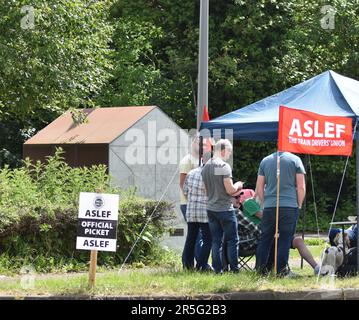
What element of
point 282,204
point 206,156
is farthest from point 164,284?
point 206,156

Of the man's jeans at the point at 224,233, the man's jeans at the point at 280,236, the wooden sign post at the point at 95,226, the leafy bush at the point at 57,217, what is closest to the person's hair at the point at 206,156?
the man's jeans at the point at 224,233

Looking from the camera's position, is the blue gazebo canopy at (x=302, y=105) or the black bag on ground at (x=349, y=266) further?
the blue gazebo canopy at (x=302, y=105)

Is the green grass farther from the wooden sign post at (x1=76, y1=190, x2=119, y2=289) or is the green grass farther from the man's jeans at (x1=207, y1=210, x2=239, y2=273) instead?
the wooden sign post at (x1=76, y1=190, x2=119, y2=289)

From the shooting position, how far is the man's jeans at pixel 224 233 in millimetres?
11922

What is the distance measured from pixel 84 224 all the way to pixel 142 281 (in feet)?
4.14

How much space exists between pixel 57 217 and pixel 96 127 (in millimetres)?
4068

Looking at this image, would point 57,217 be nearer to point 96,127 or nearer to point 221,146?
point 221,146

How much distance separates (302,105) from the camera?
1273 centimetres

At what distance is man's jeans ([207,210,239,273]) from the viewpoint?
11.9 m

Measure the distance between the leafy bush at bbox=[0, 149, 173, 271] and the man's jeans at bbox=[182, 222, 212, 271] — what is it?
1.59m

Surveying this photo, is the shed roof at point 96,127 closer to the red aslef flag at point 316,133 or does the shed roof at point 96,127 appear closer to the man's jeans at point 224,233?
the man's jeans at point 224,233

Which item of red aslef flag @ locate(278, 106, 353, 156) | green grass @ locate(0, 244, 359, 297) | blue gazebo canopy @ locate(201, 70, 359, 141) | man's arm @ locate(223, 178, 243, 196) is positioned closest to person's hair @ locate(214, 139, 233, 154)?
man's arm @ locate(223, 178, 243, 196)

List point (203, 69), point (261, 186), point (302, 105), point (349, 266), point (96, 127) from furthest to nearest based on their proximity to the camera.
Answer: point (96, 127), point (203, 69), point (302, 105), point (349, 266), point (261, 186)

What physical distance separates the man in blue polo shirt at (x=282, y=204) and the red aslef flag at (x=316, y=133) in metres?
0.25
